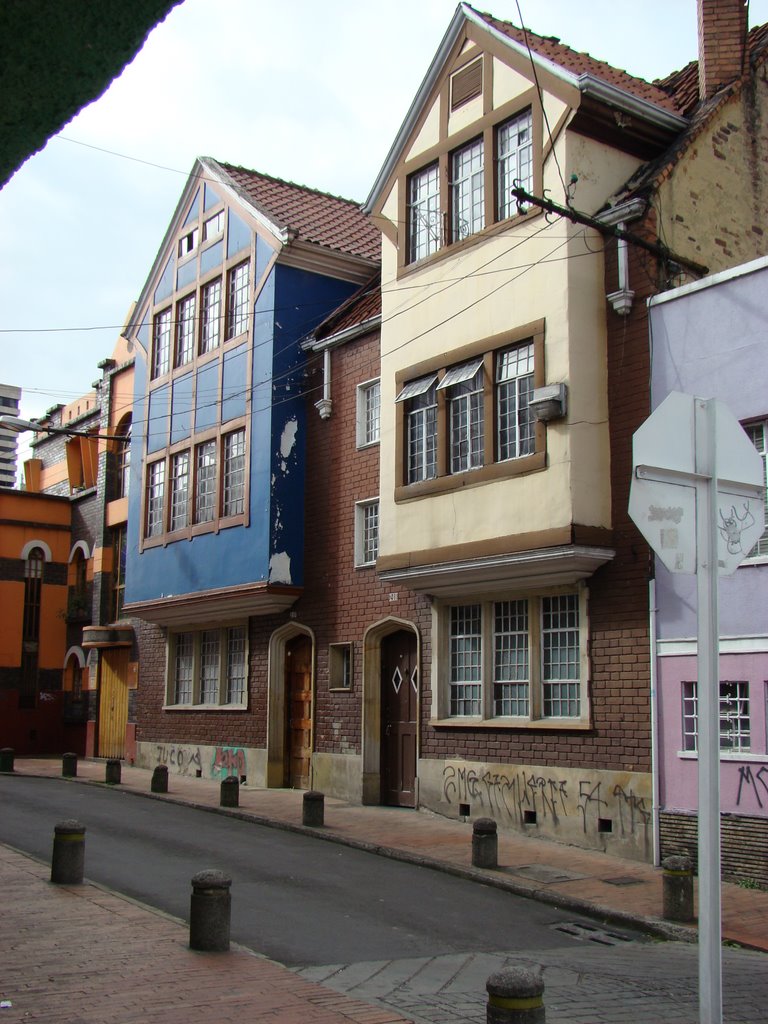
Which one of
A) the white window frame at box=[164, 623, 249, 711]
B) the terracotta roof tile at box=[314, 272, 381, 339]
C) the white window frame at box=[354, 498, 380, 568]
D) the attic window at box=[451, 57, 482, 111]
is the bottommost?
the white window frame at box=[164, 623, 249, 711]

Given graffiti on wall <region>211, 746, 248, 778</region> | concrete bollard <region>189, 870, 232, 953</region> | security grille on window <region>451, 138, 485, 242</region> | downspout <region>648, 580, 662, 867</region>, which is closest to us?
concrete bollard <region>189, 870, 232, 953</region>

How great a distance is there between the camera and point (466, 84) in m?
17.3

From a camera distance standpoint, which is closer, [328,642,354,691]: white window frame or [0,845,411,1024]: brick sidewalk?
[0,845,411,1024]: brick sidewalk

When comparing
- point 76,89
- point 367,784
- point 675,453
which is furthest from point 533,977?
point 367,784

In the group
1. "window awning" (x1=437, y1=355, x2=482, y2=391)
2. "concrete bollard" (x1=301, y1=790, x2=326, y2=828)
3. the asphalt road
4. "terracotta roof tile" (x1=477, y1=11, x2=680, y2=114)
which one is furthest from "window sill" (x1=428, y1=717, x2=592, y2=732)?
"terracotta roof tile" (x1=477, y1=11, x2=680, y2=114)

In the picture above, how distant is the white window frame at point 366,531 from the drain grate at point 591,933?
988cm

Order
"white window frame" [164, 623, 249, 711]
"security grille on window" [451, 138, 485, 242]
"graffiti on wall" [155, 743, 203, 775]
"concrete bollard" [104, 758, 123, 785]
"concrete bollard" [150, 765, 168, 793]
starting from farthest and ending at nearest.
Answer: "graffiti on wall" [155, 743, 203, 775] < "white window frame" [164, 623, 249, 711] < "concrete bollard" [104, 758, 123, 785] < "concrete bollard" [150, 765, 168, 793] < "security grille on window" [451, 138, 485, 242]

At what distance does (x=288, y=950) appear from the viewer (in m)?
9.09

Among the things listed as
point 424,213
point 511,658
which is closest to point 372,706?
point 511,658

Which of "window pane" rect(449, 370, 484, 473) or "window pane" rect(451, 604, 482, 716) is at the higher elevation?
"window pane" rect(449, 370, 484, 473)

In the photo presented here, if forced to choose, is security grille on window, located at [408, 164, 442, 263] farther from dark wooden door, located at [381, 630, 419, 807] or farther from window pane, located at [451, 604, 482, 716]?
dark wooden door, located at [381, 630, 419, 807]

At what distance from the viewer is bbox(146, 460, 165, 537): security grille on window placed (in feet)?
83.7

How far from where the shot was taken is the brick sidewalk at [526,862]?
35.7ft

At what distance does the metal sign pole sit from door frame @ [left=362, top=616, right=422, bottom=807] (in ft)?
44.9
